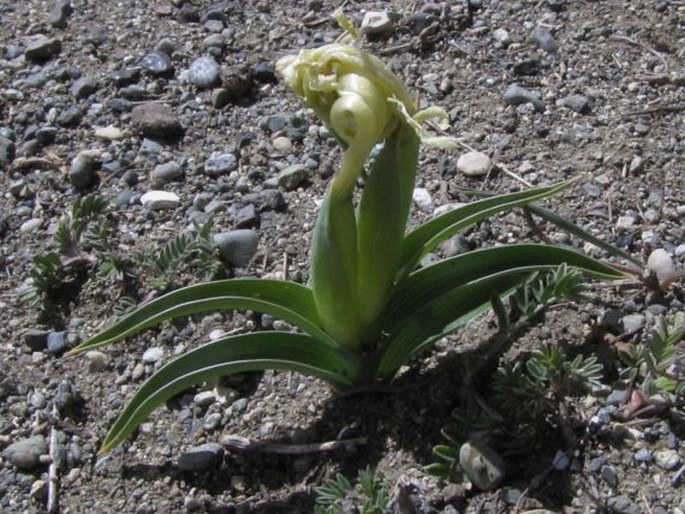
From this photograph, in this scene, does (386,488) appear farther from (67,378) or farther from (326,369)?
(67,378)

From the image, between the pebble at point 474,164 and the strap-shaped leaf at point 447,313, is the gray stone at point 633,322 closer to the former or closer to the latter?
the strap-shaped leaf at point 447,313

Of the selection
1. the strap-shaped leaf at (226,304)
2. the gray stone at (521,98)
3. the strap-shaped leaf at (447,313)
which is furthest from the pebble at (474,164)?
the strap-shaped leaf at (226,304)

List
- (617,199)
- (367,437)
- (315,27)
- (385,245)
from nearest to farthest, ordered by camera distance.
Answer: (385,245), (367,437), (617,199), (315,27)

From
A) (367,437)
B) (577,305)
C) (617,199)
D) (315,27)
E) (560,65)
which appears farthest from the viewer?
(315,27)

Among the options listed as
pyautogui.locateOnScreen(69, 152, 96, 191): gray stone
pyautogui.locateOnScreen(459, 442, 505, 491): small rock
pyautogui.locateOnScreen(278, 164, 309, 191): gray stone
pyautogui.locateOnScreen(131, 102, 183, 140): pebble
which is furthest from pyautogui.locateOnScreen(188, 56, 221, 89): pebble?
pyautogui.locateOnScreen(459, 442, 505, 491): small rock

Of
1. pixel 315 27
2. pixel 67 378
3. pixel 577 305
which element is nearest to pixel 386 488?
pixel 577 305

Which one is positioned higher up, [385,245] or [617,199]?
[385,245]

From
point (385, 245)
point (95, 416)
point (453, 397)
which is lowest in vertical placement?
point (95, 416)
